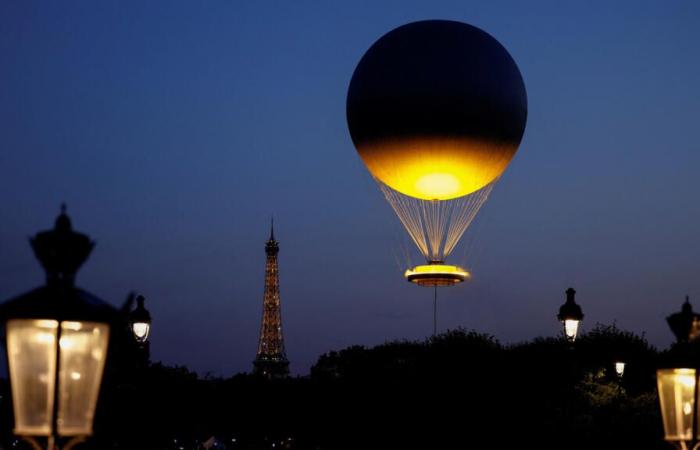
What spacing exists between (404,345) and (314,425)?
40.6 ft

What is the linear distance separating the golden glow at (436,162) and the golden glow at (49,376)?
38.1 meters

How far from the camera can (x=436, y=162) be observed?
4856 centimetres

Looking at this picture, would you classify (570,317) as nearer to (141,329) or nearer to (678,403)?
(141,329)

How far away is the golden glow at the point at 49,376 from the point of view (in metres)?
10.4

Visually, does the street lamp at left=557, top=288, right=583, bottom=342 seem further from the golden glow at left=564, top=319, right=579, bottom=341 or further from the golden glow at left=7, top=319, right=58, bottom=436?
the golden glow at left=7, top=319, right=58, bottom=436

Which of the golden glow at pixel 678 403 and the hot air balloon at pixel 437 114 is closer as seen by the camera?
the golden glow at pixel 678 403

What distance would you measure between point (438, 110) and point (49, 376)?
38.4 meters

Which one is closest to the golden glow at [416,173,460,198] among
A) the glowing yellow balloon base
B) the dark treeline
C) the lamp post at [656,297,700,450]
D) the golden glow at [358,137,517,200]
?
the golden glow at [358,137,517,200]

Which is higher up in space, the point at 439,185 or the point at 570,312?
the point at 439,185

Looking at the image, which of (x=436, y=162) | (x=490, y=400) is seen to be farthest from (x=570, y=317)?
(x=490, y=400)

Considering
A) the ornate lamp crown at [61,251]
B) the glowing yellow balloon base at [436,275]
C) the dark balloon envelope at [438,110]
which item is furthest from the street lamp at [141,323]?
the dark balloon envelope at [438,110]

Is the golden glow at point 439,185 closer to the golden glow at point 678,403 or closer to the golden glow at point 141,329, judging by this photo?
the golden glow at point 141,329

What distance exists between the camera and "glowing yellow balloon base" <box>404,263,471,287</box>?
155 ft

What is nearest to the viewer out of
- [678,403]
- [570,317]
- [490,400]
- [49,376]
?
[49,376]
